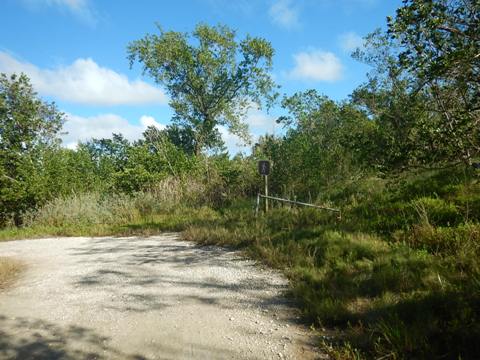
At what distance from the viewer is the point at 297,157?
39.5ft

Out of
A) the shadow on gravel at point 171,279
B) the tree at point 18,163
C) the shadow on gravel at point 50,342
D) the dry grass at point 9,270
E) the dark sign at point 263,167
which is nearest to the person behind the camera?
the shadow on gravel at point 50,342

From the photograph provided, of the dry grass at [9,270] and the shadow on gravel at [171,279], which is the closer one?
the shadow on gravel at [171,279]

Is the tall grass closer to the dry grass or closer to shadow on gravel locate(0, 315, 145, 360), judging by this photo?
shadow on gravel locate(0, 315, 145, 360)

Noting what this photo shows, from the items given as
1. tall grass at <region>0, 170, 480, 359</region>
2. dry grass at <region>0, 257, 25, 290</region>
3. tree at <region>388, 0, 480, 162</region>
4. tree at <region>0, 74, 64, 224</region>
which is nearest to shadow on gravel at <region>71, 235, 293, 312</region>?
tall grass at <region>0, 170, 480, 359</region>

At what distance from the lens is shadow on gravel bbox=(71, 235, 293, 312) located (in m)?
3.96

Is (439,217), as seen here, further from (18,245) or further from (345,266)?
(18,245)

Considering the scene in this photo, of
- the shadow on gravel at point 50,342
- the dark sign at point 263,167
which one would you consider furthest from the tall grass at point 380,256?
the shadow on gravel at point 50,342

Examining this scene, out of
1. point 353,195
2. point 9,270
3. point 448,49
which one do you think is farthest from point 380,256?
point 9,270

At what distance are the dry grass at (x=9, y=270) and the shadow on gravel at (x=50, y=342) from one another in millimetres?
1838

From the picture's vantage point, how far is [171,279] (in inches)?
190

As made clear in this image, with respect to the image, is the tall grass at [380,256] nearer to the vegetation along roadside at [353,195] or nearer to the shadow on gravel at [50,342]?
the vegetation along roadside at [353,195]

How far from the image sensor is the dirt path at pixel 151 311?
2.93m

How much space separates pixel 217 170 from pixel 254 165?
1.73m

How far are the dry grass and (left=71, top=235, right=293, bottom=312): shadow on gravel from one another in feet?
3.35
